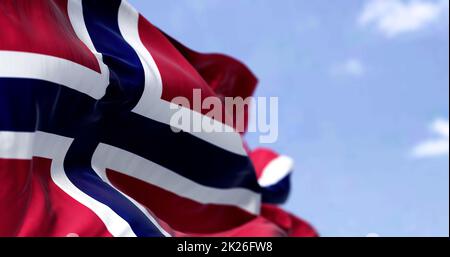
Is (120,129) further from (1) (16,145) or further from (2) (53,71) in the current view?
(1) (16,145)

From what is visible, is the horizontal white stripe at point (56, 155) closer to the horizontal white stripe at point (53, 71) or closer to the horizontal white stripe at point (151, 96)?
the horizontal white stripe at point (53, 71)

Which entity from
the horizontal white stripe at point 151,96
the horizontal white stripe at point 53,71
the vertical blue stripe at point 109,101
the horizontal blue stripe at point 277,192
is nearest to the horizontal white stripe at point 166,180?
the vertical blue stripe at point 109,101

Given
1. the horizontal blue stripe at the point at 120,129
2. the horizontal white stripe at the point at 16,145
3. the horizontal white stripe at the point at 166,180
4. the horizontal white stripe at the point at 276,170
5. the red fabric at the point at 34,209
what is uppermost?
the horizontal white stripe at the point at 276,170

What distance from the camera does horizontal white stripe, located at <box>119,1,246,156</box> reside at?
7332 millimetres

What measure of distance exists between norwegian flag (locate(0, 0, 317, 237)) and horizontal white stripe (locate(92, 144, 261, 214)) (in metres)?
0.01

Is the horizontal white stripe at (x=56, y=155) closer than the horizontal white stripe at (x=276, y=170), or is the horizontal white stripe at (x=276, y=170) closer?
the horizontal white stripe at (x=56, y=155)

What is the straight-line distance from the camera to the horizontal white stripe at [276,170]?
42.8 feet

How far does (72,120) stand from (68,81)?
1.17 ft

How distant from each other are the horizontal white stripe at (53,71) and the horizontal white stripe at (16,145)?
46 centimetres

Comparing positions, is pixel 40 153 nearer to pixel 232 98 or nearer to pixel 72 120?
pixel 72 120

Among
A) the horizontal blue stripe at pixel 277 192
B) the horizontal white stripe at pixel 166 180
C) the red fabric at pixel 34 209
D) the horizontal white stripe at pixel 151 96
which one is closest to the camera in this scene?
the red fabric at pixel 34 209

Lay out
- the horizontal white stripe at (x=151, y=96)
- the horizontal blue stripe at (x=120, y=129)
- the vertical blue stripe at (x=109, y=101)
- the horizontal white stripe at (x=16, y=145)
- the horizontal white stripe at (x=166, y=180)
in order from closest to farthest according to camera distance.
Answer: the horizontal white stripe at (x=16, y=145)
the horizontal blue stripe at (x=120, y=129)
the vertical blue stripe at (x=109, y=101)
the horizontal white stripe at (x=166, y=180)
the horizontal white stripe at (x=151, y=96)
